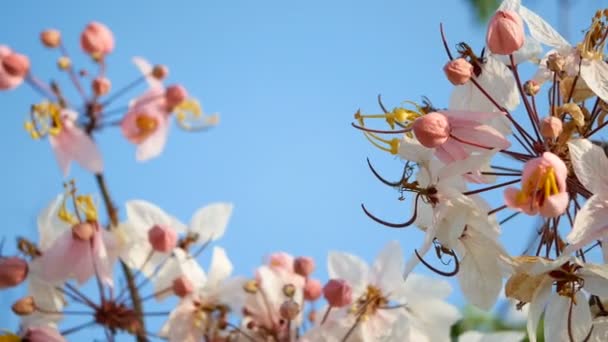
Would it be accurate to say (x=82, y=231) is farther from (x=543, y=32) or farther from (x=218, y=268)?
(x=543, y=32)

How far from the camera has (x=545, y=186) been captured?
0.58 metres

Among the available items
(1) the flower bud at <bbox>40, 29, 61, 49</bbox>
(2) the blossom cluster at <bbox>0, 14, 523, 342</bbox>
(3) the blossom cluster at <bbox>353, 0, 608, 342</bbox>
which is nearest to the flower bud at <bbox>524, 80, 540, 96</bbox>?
(3) the blossom cluster at <bbox>353, 0, 608, 342</bbox>

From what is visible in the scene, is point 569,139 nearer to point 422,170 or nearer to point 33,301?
point 422,170

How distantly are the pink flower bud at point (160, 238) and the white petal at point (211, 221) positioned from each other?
0.10 meters

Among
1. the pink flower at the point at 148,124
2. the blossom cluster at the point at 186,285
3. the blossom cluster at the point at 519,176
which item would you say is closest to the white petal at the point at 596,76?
the blossom cluster at the point at 519,176

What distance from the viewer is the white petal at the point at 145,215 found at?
1231mm

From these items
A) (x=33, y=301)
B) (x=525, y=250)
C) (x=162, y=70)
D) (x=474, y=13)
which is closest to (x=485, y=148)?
(x=525, y=250)

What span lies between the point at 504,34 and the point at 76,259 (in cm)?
65

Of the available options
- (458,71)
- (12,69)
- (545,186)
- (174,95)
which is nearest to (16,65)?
(12,69)

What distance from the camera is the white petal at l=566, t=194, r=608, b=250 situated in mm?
591

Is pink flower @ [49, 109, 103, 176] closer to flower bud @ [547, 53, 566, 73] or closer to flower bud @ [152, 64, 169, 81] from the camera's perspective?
flower bud @ [152, 64, 169, 81]

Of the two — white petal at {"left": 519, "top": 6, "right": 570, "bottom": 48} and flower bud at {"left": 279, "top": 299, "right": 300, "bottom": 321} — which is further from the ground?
white petal at {"left": 519, "top": 6, "right": 570, "bottom": 48}

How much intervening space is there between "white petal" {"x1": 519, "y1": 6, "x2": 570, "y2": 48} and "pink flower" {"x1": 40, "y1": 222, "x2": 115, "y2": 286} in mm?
621

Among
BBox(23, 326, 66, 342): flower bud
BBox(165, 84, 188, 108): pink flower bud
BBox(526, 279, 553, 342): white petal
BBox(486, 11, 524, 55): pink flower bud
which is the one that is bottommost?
BBox(526, 279, 553, 342): white petal
